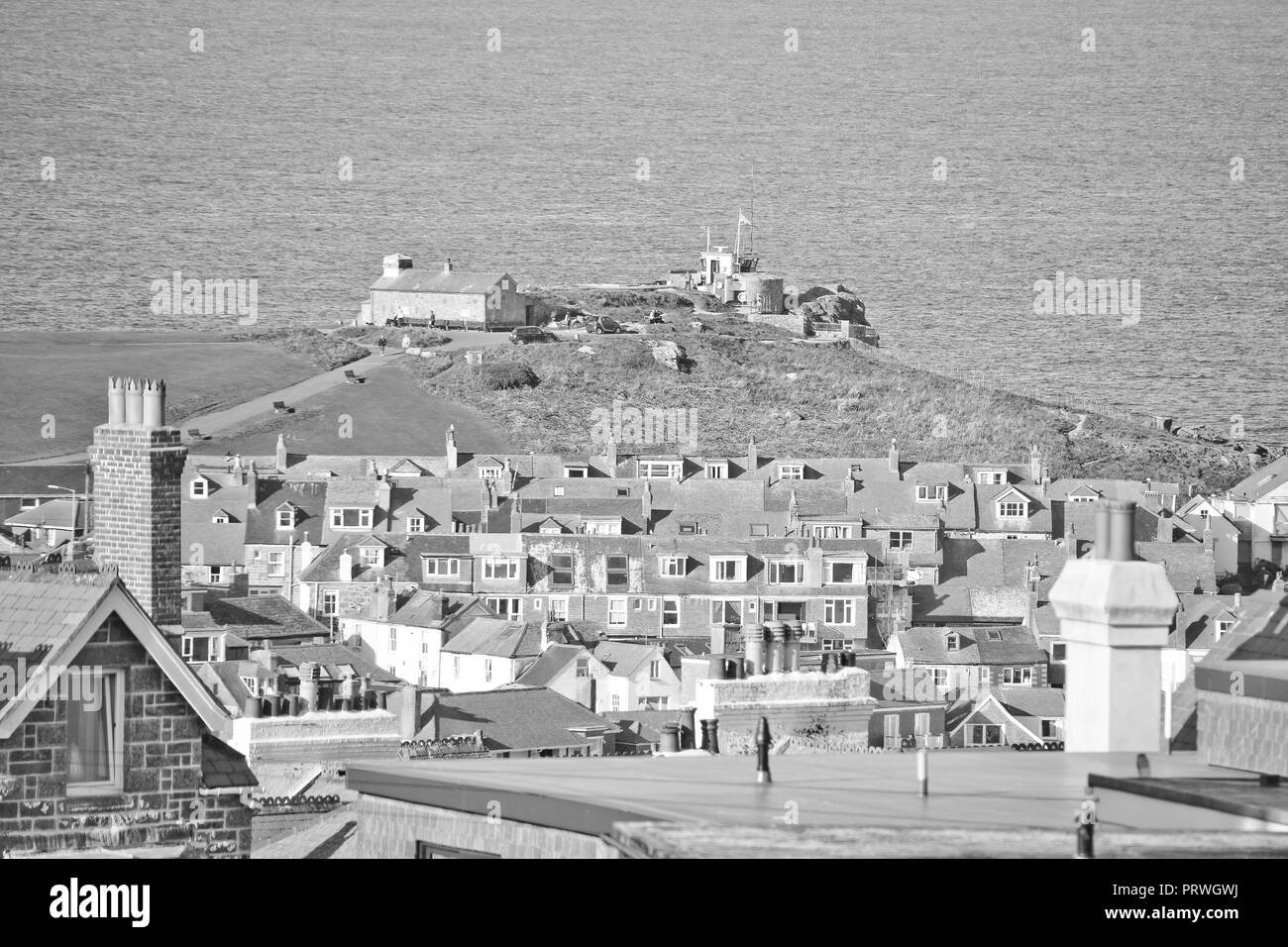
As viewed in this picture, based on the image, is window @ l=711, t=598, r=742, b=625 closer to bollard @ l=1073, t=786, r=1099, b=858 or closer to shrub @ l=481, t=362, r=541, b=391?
bollard @ l=1073, t=786, r=1099, b=858

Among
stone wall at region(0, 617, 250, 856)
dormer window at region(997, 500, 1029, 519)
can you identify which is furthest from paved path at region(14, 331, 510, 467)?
stone wall at region(0, 617, 250, 856)

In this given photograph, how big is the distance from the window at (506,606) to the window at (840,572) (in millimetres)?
6079

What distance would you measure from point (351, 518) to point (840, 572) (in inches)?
572

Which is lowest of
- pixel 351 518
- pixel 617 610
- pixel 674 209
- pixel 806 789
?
pixel 617 610

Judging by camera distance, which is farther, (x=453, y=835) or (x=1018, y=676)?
(x=1018, y=676)

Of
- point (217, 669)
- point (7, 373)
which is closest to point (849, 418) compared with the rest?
point (7, 373)

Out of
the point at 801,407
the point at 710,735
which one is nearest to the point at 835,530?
the point at 710,735

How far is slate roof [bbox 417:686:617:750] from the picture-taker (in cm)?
2709

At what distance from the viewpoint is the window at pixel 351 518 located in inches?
2482

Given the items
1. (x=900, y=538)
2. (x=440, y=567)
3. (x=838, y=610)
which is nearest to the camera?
(x=838, y=610)

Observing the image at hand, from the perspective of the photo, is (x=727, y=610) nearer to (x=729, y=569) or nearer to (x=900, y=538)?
(x=729, y=569)

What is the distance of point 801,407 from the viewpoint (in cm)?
11412

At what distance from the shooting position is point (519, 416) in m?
107
